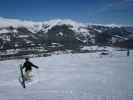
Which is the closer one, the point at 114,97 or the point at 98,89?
the point at 114,97

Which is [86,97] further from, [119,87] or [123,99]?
[119,87]

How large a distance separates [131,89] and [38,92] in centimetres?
586

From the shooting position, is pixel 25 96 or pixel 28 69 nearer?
pixel 25 96

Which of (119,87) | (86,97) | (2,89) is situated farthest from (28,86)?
(119,87)

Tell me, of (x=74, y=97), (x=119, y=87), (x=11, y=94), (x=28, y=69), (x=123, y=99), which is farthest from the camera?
(x=28, y=69)

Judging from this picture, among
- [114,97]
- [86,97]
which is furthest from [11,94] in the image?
[114,97]

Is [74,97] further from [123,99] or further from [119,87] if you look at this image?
[119,87]

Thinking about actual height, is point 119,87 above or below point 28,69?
below

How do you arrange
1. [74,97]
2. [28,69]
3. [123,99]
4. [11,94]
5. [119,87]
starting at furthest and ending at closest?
[28,69] < [119,87] < [11,94] < [74,97] < [123,99]

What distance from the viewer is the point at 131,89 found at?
33.5ft

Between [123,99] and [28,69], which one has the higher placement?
[28,69]

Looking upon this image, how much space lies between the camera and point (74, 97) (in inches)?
359

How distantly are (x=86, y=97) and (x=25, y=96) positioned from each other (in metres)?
3.57

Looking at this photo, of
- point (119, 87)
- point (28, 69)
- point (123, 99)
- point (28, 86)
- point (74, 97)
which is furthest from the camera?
point (28, 69)
